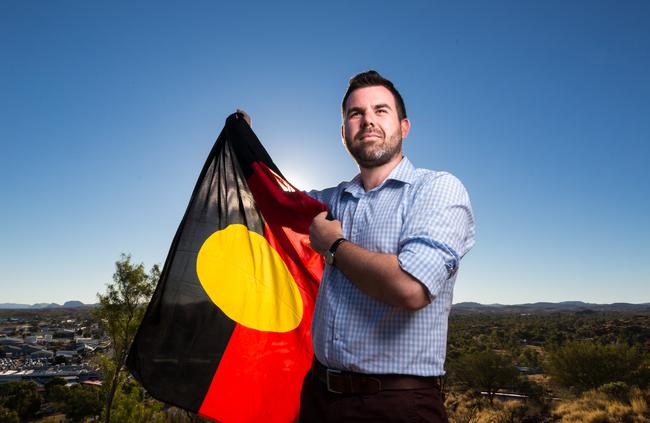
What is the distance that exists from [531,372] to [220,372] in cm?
7088

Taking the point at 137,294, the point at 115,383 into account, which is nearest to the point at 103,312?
the point at 137,294

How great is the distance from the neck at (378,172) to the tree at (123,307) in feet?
112

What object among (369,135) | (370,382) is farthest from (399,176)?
(370,382)

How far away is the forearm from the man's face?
72 cm

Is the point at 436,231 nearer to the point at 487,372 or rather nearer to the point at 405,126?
the point at 405,126

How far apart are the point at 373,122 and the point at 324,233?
76 cm

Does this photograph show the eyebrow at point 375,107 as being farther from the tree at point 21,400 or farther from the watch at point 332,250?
the tree at point 21,400

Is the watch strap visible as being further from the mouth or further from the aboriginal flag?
the aboriginal flag

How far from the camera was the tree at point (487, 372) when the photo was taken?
4847 centimetres

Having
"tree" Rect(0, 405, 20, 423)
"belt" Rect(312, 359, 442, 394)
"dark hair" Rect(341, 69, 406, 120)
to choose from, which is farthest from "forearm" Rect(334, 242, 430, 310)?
"tree" Rect(0, 405, 20, 423)

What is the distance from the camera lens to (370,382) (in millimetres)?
2102

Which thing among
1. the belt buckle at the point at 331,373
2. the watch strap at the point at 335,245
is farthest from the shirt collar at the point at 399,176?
the belt buckle at the point at 331,373

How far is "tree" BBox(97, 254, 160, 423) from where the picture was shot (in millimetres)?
32906

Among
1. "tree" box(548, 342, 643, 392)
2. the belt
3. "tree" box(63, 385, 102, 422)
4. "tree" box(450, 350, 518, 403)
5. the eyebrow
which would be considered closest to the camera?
the belt
